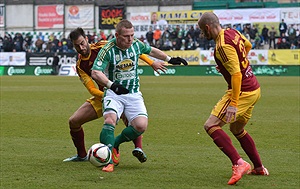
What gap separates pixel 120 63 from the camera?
845cm

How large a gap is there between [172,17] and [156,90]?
2579cm

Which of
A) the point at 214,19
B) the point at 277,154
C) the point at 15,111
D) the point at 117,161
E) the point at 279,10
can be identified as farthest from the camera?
the point at 279,10

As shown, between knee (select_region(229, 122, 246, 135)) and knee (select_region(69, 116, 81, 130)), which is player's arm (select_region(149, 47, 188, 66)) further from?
knee (select_region(69, 116, 81, 130))

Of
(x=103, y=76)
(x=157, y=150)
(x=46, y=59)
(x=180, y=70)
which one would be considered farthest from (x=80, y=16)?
(x=103, y=76)

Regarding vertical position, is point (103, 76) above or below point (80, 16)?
above

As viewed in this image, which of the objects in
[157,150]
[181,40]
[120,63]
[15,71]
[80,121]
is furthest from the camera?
[15,71]

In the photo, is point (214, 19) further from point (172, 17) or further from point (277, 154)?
point (172, 17)

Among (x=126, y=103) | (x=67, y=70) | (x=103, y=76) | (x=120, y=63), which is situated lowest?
(x=67, y=70)

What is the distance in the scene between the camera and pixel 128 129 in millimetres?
8625

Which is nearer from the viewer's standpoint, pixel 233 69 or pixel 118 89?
pixel 233 69

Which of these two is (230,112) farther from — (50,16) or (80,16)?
(50,16)

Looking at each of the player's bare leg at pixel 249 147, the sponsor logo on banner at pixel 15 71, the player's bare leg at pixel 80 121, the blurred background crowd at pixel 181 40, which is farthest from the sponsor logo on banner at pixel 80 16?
the player's bare leg at pixel 249 147

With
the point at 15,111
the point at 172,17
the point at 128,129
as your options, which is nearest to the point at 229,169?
the point at 128,129

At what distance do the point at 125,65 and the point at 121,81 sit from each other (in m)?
0.22
